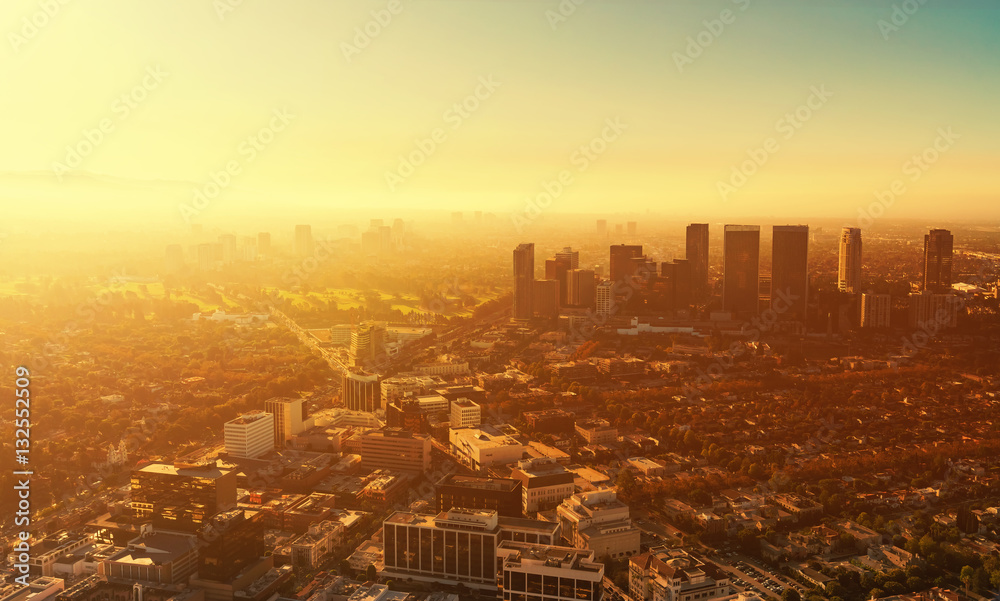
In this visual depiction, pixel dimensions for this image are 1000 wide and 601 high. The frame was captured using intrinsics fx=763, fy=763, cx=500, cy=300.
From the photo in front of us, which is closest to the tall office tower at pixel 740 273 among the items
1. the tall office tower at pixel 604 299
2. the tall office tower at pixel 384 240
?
the tall office tower at pixel 604 299

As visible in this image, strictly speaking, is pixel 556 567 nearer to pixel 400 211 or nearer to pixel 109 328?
pixel 109 328

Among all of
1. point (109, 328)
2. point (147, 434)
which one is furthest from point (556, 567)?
point (109, 328)

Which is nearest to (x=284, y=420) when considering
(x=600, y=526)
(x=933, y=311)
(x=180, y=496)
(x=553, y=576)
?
(x=180, y=496)

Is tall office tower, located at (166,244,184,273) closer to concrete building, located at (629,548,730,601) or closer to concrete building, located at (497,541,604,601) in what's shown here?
concrete building, located at (497,541,604,601)

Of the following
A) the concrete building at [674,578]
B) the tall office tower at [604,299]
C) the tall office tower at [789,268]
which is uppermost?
the tall office tower at [789,268]

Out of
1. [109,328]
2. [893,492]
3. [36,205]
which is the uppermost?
[36,205]

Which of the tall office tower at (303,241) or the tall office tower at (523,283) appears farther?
the tall office tower at (303,241)

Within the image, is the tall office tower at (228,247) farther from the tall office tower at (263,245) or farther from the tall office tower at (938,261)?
the tall office tower at (938,261)
